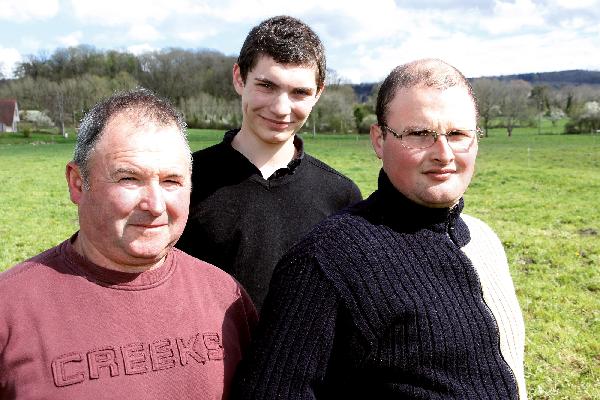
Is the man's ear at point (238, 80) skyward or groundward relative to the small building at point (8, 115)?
skyward

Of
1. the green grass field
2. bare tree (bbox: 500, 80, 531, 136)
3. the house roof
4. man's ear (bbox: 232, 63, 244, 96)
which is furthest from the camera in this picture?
the house roof

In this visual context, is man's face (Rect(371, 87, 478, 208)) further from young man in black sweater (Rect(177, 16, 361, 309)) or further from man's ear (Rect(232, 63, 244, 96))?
man's ear (Rect(232, 63, 244, 96))

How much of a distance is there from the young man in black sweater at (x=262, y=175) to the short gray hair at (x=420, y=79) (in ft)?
2.75

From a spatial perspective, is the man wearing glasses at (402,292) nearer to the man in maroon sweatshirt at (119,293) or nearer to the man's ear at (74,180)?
the man in maroon sweatshirt at (119,293)

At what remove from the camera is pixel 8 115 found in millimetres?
87438

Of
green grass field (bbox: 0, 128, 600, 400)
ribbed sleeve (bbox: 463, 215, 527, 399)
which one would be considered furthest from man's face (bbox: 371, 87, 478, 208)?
green grass field (bbox: 0, 128, 600, 400)

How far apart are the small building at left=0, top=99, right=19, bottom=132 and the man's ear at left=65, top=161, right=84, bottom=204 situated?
93325 millimetres

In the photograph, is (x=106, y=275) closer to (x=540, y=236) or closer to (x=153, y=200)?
(x=153, y=200)

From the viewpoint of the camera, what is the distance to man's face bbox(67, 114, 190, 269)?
81.0 inches

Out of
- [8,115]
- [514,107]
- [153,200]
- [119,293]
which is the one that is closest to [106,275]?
[119,293]

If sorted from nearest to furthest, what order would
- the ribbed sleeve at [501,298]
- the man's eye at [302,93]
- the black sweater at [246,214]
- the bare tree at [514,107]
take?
the ribbed sleeve at [501,298] < the black sweater at [246,214] < the man's eye at [302,93] < the bare tree at [514,107]

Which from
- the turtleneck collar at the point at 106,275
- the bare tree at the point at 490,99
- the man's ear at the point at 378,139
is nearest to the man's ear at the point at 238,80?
the man's ear at the point at 378,139

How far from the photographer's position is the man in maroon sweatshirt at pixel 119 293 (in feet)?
6.28

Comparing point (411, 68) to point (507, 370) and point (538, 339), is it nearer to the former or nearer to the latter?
point (507, 370)
